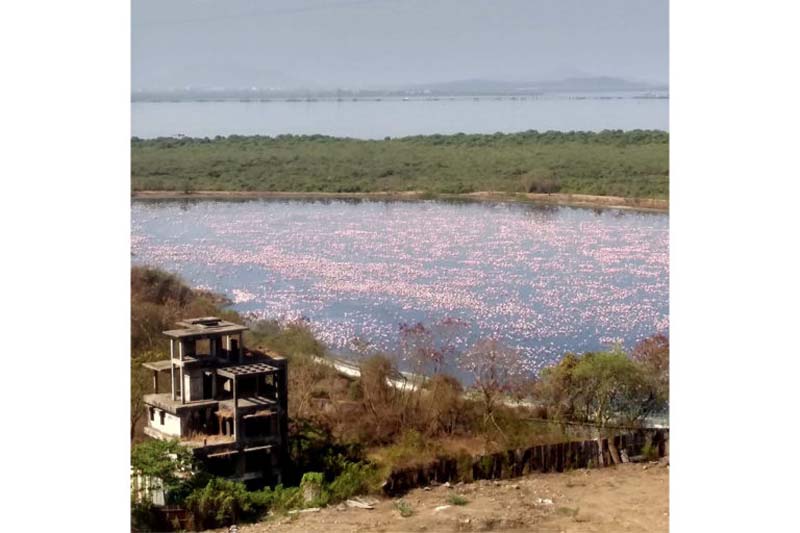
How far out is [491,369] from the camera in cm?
705

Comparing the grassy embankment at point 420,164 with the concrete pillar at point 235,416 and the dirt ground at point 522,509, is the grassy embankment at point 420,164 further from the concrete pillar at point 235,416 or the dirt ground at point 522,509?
the dirt ground at point 522,509

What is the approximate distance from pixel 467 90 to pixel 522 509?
87.5 inches

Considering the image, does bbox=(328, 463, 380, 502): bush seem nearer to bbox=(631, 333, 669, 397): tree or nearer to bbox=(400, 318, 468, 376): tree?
bbox=(400, 318, 468, 376): tree

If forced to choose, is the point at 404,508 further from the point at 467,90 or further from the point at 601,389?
the point at 467,90

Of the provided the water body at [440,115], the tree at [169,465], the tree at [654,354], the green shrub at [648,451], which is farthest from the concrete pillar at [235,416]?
the green shrub at [648,451]

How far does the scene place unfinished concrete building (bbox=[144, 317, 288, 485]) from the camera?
22.5 ft

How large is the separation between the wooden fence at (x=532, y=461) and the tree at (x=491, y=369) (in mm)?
197

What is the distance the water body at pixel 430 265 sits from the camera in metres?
6.99

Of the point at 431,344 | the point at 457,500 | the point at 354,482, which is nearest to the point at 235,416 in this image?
the point at 354,482

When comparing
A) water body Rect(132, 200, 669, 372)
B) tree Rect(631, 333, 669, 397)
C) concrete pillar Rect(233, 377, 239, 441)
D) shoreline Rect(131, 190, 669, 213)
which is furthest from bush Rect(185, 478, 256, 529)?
tree Rect(631, 333, 669, 397)

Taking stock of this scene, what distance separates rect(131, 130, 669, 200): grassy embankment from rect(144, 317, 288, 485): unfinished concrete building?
89 centimetres

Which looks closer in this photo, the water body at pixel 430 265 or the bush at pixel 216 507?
the bush at pixel 216 507
